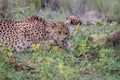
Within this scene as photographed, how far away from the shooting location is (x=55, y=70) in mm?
5590

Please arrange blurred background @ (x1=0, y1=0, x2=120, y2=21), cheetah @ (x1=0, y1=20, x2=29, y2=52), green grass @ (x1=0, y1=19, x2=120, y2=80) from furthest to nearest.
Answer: blurred background @ (x1=0, y1=0, x2=120, y2=21) → cheetah @ (x1=0, y1=20, x2=29, y2=52) → green grass @ (x1=0, y1=19, x2=120, y2=80)

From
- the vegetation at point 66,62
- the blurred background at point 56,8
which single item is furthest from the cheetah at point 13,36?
the blurred background at point 56,8

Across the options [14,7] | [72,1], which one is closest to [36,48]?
[14,7]

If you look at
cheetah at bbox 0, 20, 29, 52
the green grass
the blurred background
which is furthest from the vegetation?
the blurred background

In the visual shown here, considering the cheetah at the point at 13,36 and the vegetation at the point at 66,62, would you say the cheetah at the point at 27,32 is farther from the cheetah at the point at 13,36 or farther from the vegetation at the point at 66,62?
the vegetation at the point at 66,62

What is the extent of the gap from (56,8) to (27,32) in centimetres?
494

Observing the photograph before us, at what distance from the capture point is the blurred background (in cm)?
1068

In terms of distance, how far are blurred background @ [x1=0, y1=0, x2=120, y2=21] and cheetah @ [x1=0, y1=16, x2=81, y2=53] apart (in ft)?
8.67

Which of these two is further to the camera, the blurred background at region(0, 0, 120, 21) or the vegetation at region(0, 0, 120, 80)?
the blurred background at region(0, 0, 120, 21)

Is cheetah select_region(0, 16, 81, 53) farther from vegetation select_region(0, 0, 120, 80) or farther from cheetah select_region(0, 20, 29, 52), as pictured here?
vegetation select_region(0, 0, 120, 80)

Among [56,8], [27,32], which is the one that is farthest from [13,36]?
[56,8]

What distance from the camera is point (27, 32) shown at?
7.39 meters

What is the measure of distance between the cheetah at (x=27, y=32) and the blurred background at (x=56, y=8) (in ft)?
8.67

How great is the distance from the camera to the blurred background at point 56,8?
35.0ft
